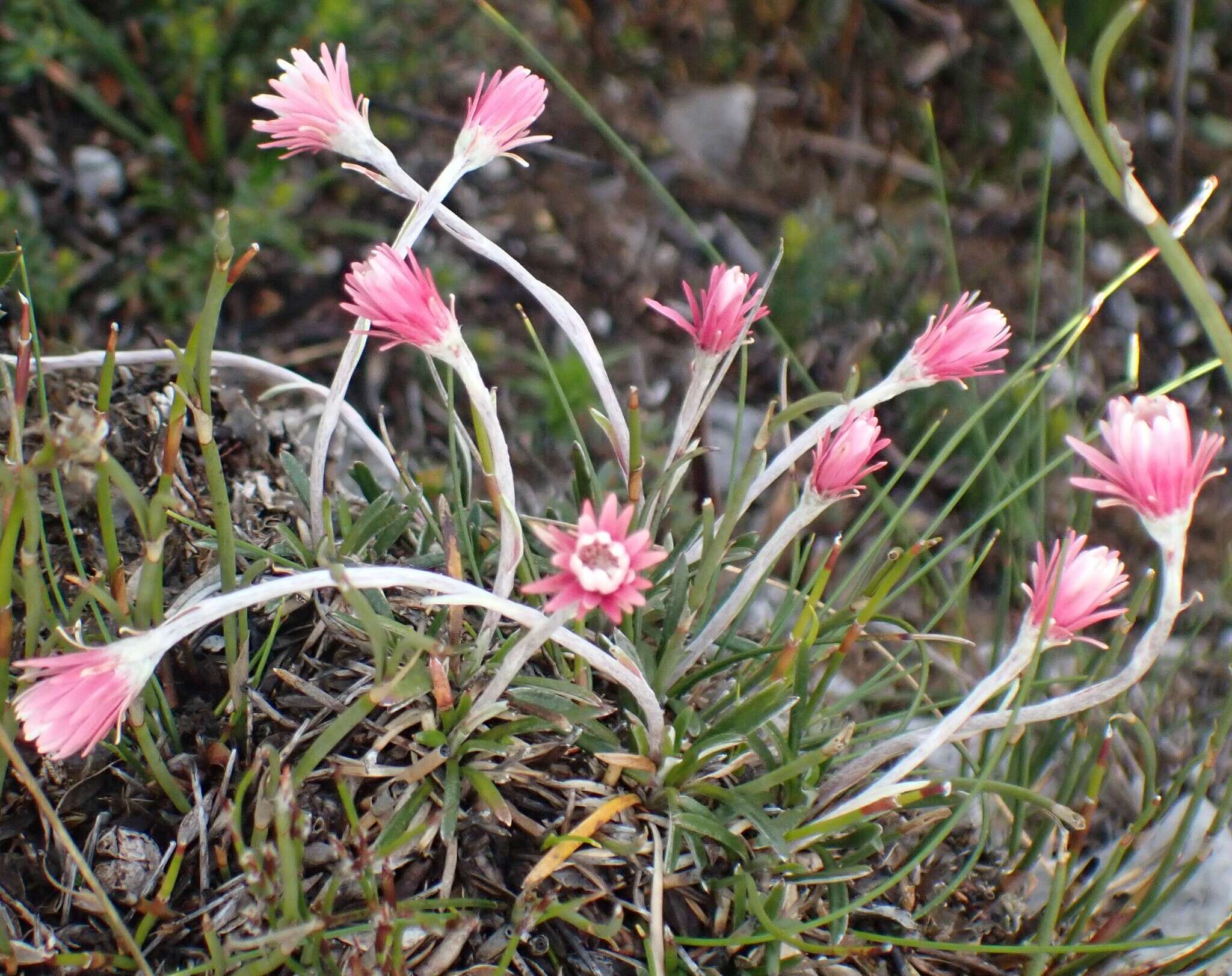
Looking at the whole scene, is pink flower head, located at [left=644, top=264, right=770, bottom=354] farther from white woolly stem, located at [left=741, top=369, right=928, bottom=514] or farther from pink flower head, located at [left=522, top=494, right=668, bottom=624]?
pink flower head, located at [left=522, top=494, right=668, bottom=624]

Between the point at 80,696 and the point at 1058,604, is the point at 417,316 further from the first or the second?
the point at 1058,604

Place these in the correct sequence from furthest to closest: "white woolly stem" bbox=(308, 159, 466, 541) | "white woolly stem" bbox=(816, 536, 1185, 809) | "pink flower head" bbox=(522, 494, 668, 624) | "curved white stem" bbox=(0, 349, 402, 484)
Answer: "curved white stem" bbox=(0, 349, 402, 484) → "white woolly stem" bbox=(308, 159, 466, 541) → "white woolly stem" bbox=(816, 536, 1185, 809) → "pink flower head" bbox=(522, 494, 668, 624)

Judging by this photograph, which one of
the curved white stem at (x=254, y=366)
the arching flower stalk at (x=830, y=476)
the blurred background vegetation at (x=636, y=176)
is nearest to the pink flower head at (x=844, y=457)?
the arching flower stalk at (x=830, y=476)

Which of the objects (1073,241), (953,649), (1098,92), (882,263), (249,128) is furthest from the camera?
(1073,241)

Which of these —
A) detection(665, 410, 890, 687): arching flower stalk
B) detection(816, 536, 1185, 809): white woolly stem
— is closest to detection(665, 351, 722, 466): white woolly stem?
detection(665, 410, 890, 687): arching flower stalk

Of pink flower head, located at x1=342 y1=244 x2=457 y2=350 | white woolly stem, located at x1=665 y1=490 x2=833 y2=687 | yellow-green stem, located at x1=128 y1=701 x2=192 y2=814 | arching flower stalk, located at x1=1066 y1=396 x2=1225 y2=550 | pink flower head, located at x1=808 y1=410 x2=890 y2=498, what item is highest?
pink flower head, located at x1=342 y1=244 x2=457 y2=350

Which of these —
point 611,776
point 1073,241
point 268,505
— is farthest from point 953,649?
point 1073,241

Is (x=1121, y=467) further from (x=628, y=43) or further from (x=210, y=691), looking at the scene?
(x=628, y=43)
